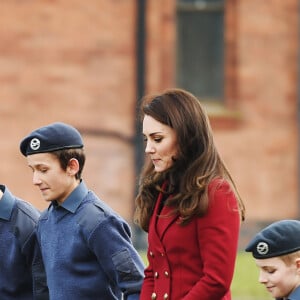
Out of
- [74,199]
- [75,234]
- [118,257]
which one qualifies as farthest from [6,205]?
[118,257]

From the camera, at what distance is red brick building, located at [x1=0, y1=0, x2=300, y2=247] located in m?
23.5

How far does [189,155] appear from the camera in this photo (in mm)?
6508

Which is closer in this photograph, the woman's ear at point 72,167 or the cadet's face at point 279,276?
the cadet's face at point 279,276

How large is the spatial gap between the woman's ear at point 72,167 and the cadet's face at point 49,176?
17mm

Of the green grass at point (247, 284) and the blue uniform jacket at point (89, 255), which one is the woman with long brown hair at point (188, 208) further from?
the green grass at point (247, 284)

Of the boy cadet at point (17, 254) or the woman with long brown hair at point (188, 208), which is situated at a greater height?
the woman with long brown hair at point (188, 208)

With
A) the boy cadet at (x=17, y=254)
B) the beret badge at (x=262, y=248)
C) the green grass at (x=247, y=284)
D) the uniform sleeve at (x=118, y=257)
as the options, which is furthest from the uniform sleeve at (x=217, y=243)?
the green grass at (x=247, y=284)

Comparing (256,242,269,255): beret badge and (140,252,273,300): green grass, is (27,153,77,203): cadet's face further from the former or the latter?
(140,252,273,300): green grass

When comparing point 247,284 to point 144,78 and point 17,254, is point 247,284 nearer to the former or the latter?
point 144,78

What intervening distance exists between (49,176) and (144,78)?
17.1 m

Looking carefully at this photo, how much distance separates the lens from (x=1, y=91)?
23453 millimetres

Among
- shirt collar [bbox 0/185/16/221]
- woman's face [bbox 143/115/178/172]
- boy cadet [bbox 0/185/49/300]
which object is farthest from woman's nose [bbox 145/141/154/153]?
shirt collar [bbox 0/185/16/221]

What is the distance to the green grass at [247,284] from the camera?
16.4 meters

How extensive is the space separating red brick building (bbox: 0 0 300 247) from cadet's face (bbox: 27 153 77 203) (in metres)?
15.9
